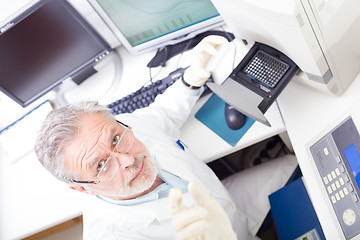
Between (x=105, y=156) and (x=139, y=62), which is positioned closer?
(x=105, y=156)

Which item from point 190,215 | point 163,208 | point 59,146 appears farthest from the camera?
point 163,208

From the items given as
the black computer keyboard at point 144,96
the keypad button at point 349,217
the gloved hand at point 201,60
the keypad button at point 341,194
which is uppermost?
the gloved hand at point 201,60

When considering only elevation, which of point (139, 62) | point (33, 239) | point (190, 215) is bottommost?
point (33, 239)

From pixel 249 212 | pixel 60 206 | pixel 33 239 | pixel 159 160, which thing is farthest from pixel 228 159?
pixel 33 239

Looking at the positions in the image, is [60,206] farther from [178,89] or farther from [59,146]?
[178,89]

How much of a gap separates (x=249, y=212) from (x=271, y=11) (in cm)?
84

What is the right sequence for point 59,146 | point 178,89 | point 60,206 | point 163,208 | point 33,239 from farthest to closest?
1. point 33,239
2. point 60,206
3. point 178,89
4. point 163,208
5. point 59,146

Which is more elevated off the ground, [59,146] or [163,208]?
[59,146]

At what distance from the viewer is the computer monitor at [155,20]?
1240 mm

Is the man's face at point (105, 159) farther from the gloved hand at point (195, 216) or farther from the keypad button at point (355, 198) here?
the keypad button at point (355, 198)

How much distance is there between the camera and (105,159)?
3.30ft

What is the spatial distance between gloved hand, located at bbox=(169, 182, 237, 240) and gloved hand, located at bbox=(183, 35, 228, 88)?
1.93 ft

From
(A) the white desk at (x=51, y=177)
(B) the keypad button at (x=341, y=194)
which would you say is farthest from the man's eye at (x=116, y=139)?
(B) the keypad button at (x=341, y=194)

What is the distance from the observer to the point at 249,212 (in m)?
1.32
